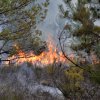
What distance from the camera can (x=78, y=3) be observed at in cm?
1074

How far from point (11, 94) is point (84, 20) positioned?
9.33 ft

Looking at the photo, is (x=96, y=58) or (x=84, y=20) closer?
(x=96, y=58)

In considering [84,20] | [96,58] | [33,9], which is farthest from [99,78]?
[33,9]

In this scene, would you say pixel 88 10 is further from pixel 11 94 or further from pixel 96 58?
pixel 11 94

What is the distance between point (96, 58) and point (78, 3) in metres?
2.03

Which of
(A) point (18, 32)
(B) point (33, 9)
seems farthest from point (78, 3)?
(A) point (18, 32)

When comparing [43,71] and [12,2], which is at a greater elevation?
[12,2]

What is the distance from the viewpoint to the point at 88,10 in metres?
10.2

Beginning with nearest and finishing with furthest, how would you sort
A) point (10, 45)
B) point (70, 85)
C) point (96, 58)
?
point (96, 58)
point (70, 85)
point (10, 45)

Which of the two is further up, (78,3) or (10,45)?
(78,3)

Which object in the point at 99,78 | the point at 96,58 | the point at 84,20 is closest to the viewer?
the point at 99,78

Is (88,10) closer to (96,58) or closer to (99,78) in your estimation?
(96,58)

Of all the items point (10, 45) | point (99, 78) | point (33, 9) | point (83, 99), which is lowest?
point (83, 99)

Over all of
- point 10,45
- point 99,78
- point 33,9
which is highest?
point 33,9
